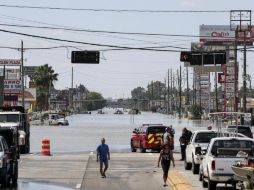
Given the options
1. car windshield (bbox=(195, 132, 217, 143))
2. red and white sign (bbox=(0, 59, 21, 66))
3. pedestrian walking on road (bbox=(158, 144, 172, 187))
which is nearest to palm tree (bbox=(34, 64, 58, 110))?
red and white sign (bbox=(0, 59, 21, 66))

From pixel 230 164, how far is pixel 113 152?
24723 mm

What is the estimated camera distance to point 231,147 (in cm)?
2381

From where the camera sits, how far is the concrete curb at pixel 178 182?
77.6ft

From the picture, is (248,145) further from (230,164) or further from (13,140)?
(13,140)

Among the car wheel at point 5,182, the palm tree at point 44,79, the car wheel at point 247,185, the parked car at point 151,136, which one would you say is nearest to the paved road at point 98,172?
the car wheel at point 5,182

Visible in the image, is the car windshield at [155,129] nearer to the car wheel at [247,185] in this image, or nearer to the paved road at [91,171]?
the paved road at [91,171]

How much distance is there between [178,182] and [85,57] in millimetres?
21348

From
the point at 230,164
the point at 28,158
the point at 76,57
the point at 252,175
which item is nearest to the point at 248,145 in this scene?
the point at 230,164

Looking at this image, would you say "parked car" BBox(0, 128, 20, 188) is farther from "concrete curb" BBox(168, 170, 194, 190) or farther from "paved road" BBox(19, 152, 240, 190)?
"concrete curb" BBox(168, 170, 194, 190)

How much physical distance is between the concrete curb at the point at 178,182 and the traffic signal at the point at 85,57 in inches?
680

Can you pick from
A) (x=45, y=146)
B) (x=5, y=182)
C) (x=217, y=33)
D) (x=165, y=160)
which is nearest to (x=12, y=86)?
(x=217, y=33)

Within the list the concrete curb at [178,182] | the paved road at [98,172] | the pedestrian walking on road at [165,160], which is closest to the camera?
the concrete curb at [178,182]

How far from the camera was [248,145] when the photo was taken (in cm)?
2392

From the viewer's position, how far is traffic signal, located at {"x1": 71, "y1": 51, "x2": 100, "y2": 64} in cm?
4522
